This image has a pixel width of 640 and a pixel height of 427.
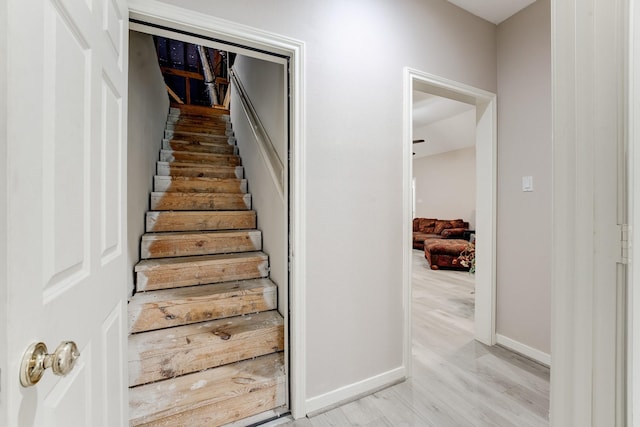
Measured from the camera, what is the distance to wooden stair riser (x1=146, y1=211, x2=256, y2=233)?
250 centimetres

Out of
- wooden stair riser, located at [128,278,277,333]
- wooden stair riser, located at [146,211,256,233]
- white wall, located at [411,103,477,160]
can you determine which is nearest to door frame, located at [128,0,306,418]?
wooden stair riser, located at [128,278,277,333]

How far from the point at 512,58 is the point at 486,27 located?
338 mm

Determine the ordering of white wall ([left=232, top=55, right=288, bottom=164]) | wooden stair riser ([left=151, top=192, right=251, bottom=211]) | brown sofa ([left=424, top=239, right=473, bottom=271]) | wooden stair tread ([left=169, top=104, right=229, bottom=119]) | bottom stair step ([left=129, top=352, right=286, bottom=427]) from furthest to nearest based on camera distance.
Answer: brown sofa ([left=424, top=239, right=473, bottom=271]), wooden stair tread ([left=169, top=104, right=229, bottom=119]), wooden stair riser ([left=151, top=192, right=251, bottom=211]), white wall ([left=232, top=55, right=288, bottom=164]), bottom stair step ([left=129, top=352, right=286, bottom=427])

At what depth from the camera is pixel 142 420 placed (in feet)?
4.63

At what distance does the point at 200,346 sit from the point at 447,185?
25.5 ft

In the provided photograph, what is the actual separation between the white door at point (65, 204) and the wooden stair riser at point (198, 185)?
6.31ft

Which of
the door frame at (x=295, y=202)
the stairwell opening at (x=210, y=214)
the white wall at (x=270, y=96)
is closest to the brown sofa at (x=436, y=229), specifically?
the stairwell opening at (x=210, y=214)

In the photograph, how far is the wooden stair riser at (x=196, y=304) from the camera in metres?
1.77

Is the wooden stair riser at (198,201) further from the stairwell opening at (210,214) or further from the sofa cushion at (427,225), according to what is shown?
the sofa cushion at (427,225)

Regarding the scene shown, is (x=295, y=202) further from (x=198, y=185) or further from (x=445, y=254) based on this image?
(x=445, y=254)

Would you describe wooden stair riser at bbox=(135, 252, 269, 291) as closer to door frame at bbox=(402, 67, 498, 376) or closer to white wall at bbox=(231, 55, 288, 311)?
white wall at bbox=(231, 55, 288, 311)

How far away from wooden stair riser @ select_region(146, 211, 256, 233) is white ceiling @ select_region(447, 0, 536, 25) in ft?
8.05

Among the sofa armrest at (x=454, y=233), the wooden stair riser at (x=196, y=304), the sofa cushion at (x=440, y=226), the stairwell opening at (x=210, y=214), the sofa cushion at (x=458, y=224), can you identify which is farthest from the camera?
the sofa cushion at (x=440, y=226)

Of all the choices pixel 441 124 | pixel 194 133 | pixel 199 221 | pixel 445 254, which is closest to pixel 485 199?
pixel 199 221
